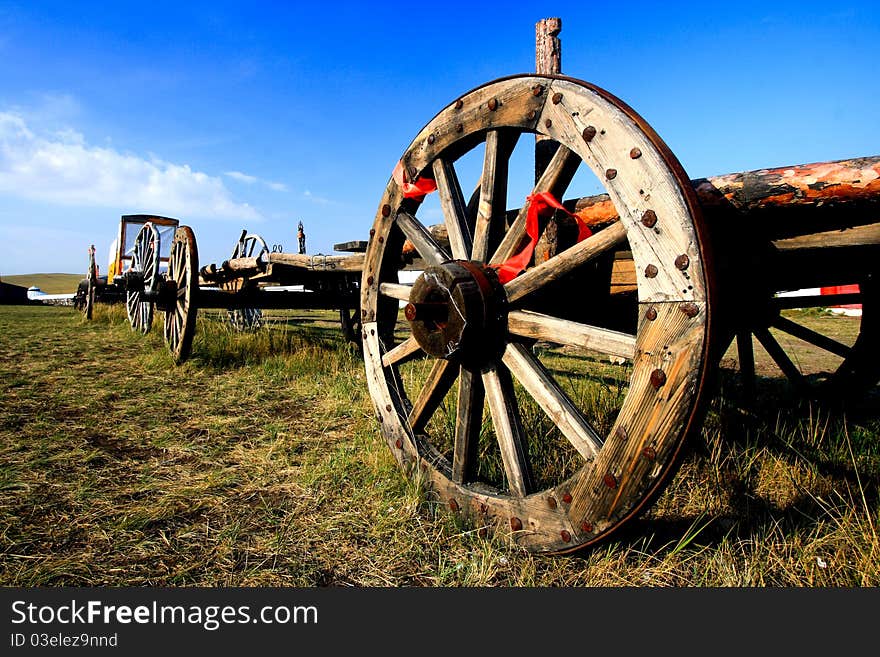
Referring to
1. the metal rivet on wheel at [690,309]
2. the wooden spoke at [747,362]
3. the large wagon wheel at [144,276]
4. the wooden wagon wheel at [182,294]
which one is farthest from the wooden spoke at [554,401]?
the large wagon wheel at [144,276]

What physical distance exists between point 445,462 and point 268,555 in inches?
29.9

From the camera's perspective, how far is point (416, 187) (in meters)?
2.38

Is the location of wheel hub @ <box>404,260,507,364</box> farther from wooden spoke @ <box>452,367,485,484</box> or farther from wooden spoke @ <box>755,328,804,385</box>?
wooden spoke @ <box>755,328,804,385</box>

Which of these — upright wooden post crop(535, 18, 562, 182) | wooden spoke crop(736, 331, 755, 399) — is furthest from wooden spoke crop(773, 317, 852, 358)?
upright wooden post crop(535, 18, 562, 182)

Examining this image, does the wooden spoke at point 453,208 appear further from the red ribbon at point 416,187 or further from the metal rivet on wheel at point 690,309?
the metal rivet on wheel at point 690,309

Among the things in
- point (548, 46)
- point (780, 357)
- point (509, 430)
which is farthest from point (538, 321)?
point (780, 357)

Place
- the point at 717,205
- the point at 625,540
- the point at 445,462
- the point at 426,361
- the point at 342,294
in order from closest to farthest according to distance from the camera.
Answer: the point at 717,205 < the point at 625,540 < the point at 445,462 < the point at 426,361 < the point at 342,294

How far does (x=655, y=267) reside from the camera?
1429 mm

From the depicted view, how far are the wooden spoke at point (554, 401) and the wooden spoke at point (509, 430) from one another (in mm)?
83

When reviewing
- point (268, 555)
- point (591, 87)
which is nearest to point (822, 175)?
point (591, 87)

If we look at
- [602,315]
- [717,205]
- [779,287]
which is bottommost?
[602,315]

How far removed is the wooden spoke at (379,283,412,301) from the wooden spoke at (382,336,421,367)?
0.67 ft

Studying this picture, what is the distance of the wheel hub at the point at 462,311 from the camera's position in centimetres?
190

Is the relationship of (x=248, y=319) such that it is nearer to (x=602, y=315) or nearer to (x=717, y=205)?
(x=602, y=315)
